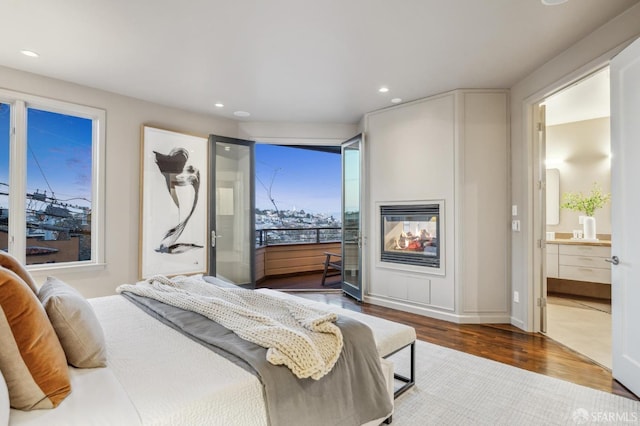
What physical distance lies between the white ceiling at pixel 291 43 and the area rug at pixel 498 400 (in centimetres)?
261

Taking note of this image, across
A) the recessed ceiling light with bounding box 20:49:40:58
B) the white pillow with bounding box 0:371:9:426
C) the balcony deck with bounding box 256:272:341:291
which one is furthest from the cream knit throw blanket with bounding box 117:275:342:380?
the balcony deck with bounding box 256:272:341:291

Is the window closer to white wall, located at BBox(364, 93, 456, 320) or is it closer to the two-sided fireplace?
white wall, located at BBox(364, 93, 456, 320)

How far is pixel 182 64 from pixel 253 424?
3.07 m

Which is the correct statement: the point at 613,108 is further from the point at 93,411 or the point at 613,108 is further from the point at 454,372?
the point at 93,411

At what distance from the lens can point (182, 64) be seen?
3.11 metres

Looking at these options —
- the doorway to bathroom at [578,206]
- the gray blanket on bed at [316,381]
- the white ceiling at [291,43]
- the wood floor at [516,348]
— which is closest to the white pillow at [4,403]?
the gray blanket on bed at [316,381]

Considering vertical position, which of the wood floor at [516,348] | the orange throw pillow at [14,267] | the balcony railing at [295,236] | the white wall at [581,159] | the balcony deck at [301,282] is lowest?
the balcony deck at [301,282]

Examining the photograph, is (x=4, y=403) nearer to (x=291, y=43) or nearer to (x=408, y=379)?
(x=408, y=379)

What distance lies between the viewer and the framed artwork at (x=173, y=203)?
4.09 meters

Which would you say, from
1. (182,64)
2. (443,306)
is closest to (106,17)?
(182,64)

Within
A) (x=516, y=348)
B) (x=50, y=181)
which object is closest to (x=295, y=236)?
(x=50, y=181)

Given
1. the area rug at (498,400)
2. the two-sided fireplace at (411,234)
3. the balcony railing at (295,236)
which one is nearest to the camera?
the area rug at (498,400)

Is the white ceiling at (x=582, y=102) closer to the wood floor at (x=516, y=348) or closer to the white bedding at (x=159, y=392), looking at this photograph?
the wood floor at (x=516, y=348)

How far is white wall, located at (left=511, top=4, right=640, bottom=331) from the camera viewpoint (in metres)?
2.88
